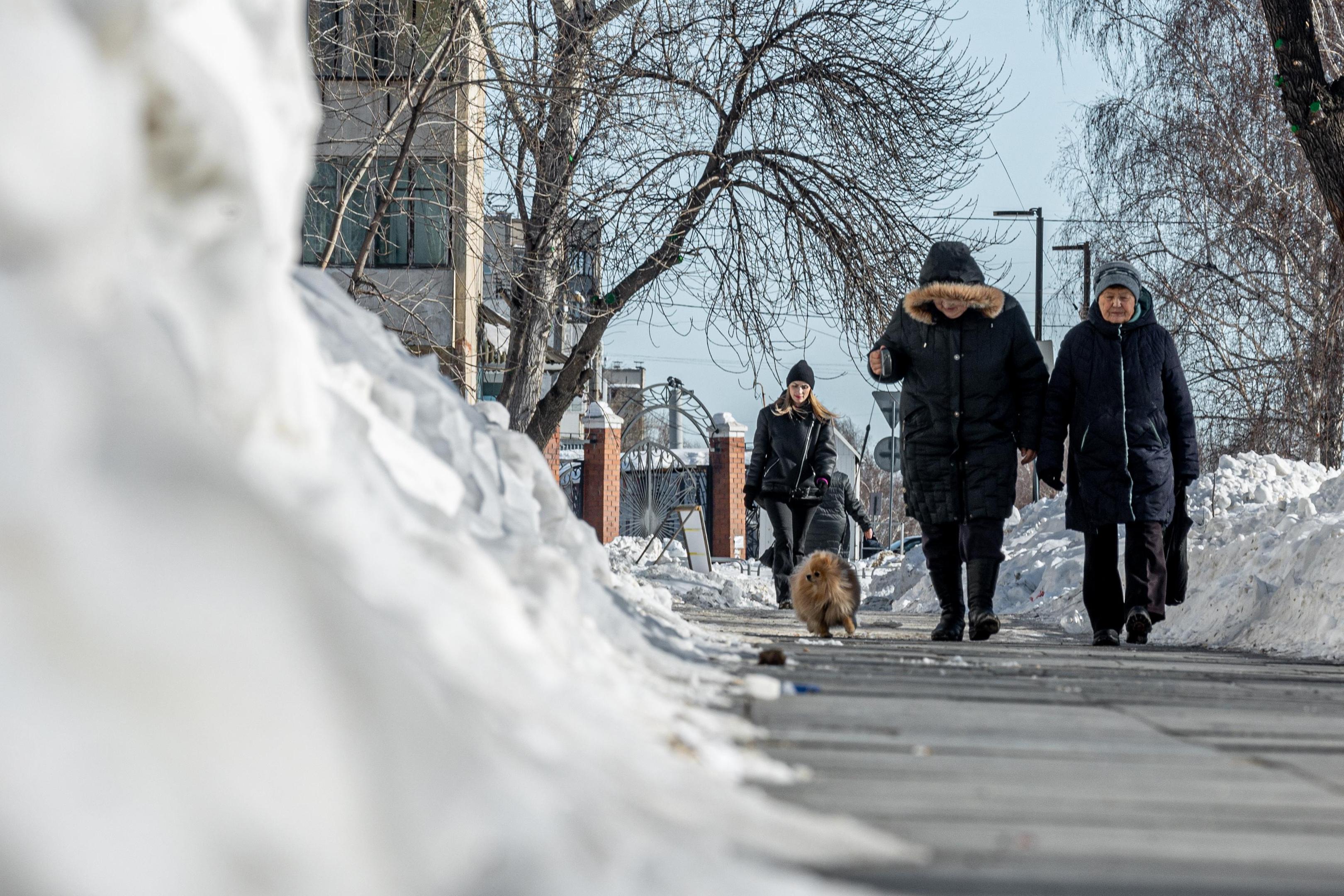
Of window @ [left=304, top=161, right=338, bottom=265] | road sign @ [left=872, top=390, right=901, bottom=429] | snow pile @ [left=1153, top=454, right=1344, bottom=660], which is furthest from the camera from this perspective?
road sign @ [left=872, top=390, right=901, bottom=429]

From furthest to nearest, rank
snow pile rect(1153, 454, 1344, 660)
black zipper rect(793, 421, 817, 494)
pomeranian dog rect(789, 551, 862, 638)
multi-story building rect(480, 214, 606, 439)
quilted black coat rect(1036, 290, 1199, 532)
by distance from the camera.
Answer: black zipper rect(793, 421, 817, 494) < multi-story building rect(480, 214, 606, 439) < pomeranian dog rect(789, 551, 862, 638) < quilted black coat rect(1036, 290, 1199, 532) < snow pile rect(1153, 454, 1344, 660)

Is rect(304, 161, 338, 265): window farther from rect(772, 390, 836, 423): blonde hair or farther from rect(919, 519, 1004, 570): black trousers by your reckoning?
rect(919, 519, 1004, 570): black trousers

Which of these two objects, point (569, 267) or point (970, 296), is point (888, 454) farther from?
point (970, 296)

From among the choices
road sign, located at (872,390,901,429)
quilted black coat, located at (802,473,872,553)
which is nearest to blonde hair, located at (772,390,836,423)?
quilted black coat, located at (802,473,872,553)

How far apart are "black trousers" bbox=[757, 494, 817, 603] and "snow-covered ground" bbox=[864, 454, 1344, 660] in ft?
6.01

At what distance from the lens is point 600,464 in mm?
24391

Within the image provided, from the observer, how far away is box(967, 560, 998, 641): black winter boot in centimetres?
599

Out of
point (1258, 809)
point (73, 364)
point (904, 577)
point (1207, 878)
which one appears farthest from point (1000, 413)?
point (904, 577)

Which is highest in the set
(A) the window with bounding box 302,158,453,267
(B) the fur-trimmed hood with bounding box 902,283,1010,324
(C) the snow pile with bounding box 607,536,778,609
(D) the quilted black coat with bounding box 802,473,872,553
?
(A) the window with bounding box 302,158,453,267

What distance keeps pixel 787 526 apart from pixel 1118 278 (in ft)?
13.4

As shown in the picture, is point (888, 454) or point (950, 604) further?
point (888, 454)

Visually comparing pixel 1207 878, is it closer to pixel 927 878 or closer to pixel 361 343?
pixel 927 878

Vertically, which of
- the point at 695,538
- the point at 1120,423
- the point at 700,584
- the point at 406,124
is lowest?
the point at 700,584

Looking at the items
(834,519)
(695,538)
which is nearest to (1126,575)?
(834,519)
